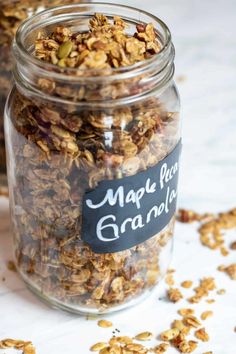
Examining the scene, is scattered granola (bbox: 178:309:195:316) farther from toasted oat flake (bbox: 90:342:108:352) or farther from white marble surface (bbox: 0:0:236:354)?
toasted oat flake (bbox: 90:342:108:352)

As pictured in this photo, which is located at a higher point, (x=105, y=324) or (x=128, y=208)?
(x=128, y=208)

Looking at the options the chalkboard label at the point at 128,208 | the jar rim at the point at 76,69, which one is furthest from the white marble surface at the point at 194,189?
the jar rim at the point at 76,69

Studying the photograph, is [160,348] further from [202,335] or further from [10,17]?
[10,17]

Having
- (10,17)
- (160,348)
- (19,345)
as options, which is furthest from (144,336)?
(10,17)

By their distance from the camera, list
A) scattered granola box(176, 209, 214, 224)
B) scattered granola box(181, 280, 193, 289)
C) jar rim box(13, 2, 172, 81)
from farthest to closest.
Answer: scattered granola box(176, 209, 214, 224), scattered granola box(181, 280, 193, 289), jar rim box(13, 2, 172, 81)

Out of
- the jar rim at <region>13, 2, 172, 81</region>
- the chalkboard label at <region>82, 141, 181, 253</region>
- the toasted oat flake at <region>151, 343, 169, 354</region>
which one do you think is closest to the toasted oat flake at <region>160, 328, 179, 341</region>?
the toasted oat flake at <region>151, 343, 169, 354</region>

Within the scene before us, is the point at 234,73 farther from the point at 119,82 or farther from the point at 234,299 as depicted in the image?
the point at 119,82

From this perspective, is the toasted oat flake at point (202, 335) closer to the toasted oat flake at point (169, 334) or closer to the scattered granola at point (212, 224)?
the toasted oat flake at point (169, 334)
